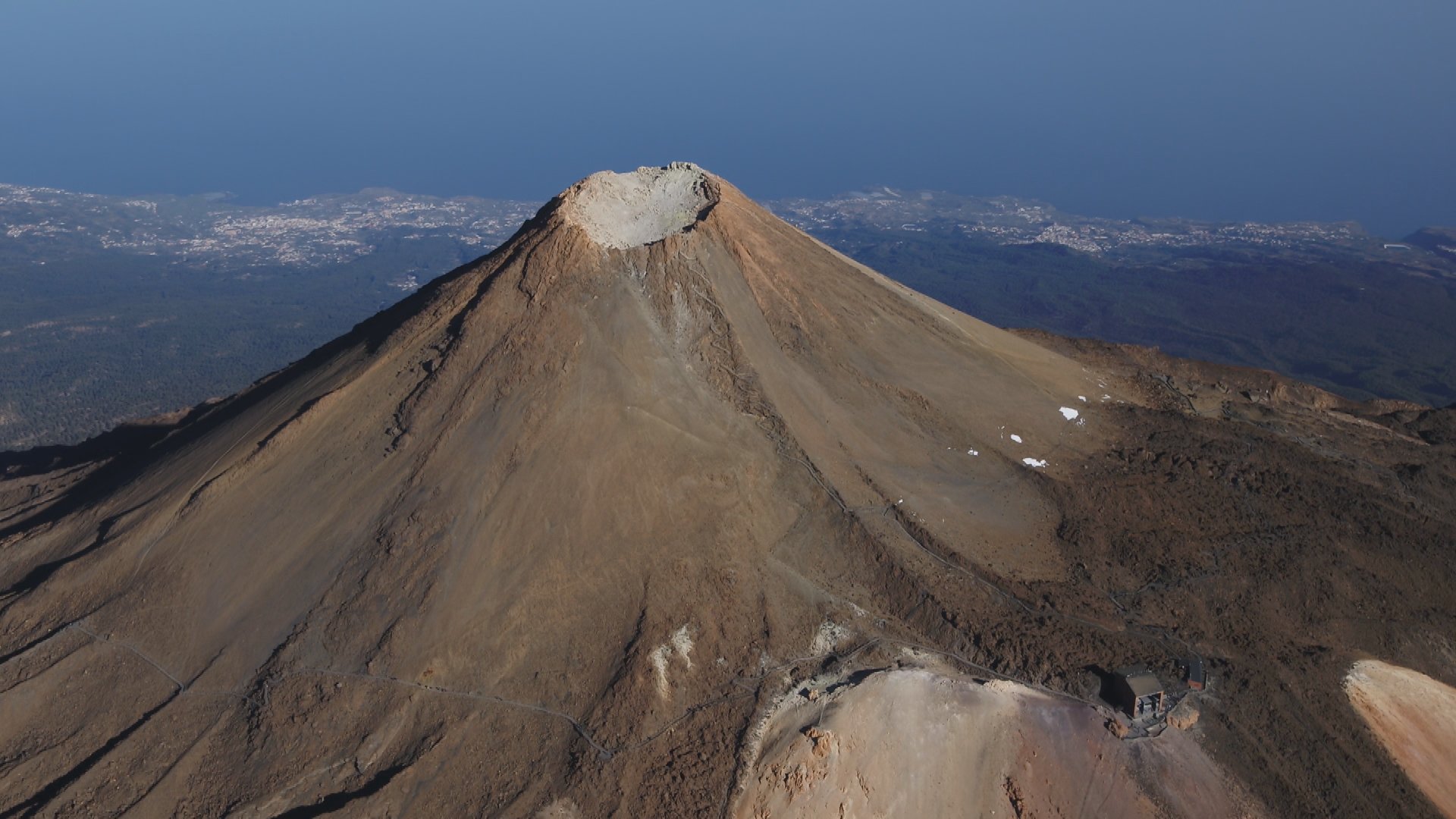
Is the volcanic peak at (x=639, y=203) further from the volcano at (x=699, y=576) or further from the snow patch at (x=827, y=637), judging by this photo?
the snow patch at (x=827, y=637)

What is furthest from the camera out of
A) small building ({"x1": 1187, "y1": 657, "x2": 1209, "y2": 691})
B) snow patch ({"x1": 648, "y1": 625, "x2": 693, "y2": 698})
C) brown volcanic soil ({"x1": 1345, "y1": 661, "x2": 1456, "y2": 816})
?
snow patch ({"x1": 648, "y1": 625, "x2": 693, "y2": 698})

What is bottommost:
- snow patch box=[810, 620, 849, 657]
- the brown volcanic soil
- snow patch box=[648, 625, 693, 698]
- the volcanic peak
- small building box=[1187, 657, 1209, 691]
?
the brown volcanic soil

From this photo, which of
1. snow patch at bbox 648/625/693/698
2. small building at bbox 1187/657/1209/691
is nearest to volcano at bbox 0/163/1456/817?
snow patch at bbox 648/625/693/698

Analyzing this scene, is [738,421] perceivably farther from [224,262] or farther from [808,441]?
[224,262]

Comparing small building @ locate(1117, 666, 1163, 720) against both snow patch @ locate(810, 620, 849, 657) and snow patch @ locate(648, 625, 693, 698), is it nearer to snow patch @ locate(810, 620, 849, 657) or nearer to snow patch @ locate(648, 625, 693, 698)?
snow patch @ locate(810, 620, 849, 657)

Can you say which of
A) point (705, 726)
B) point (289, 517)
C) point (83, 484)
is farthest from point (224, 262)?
point (705, 726)

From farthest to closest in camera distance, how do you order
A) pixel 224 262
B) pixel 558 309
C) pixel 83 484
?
pixel 224 262
pixel 83 484
pixel 558 309
